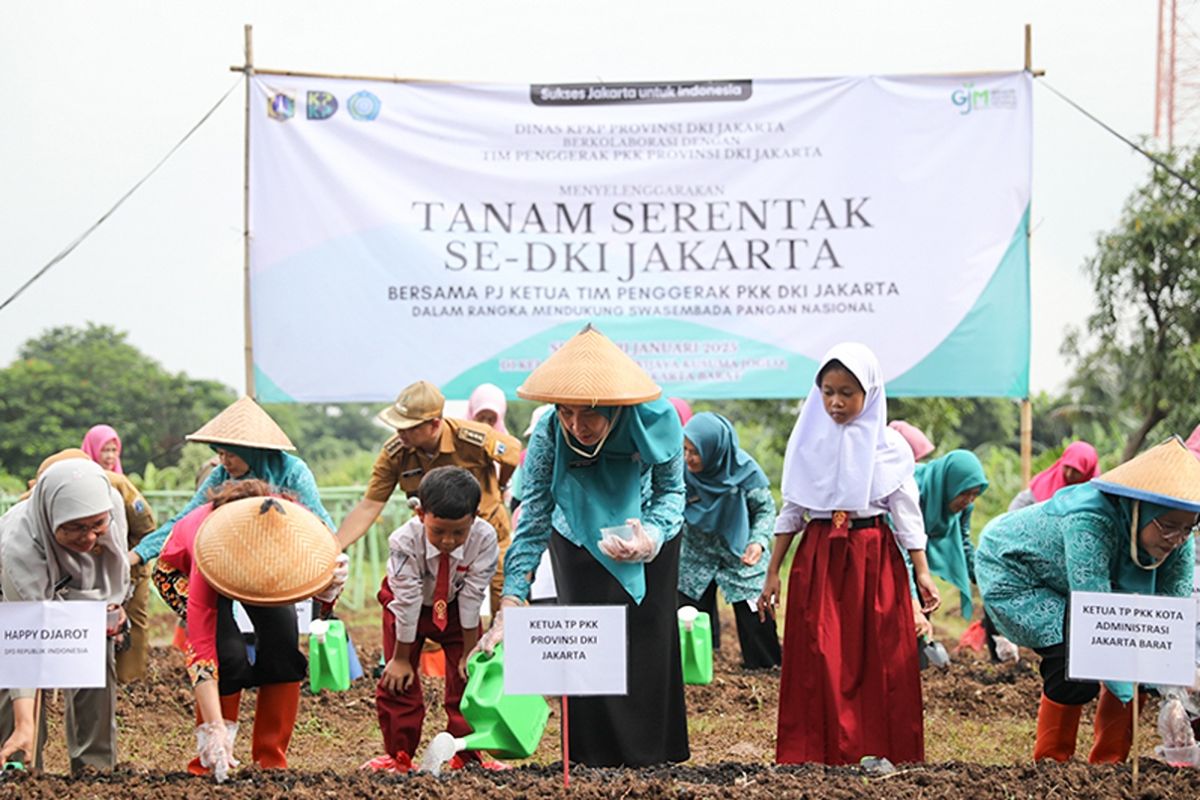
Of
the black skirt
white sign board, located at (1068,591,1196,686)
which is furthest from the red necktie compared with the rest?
white sign board, located at (1068,591,1196,686)

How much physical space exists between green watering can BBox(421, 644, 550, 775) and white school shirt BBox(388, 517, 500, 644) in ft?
1.26

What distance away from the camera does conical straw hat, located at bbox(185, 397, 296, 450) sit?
18.2ft

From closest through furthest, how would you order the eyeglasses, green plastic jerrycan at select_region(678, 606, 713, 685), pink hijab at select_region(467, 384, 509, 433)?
the eyeglasses < green plastic jerrycan at select_region(678, 606, 713, 685) < pink hijab at select_region(467, 384, 509, 433)

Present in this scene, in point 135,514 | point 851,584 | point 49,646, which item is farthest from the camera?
point 135,514

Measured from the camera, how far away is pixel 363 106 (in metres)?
8.69

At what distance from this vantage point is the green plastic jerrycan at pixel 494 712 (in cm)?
453

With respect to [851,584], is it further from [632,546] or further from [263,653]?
[263,653]

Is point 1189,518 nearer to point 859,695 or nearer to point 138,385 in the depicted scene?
point 859,695

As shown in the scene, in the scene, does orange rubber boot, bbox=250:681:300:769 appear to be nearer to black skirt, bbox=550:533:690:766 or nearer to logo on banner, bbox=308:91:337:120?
black skirt, bbox=550:533:690:766

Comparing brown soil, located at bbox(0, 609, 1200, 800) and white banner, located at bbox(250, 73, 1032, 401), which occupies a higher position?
white banner, located at bbox(250, 73, 1032, 401)

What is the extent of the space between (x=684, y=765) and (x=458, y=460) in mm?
2319

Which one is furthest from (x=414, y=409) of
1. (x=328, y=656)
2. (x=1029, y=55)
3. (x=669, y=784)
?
(x=1029, y=55)

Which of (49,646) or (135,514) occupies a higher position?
(135,514)

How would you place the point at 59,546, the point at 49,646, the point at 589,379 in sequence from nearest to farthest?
the point at 49,646, the point at 589,379, the point at 59,546
